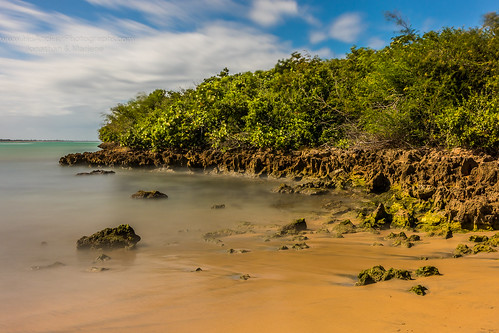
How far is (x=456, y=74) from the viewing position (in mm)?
12594

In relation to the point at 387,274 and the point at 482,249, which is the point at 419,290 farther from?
the point at 482,249

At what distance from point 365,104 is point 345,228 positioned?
1039 cm

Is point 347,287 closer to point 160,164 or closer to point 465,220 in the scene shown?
point 465,220

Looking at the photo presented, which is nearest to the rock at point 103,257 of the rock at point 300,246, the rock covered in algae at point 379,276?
the rock at point 300,246

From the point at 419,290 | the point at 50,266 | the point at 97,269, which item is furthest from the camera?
the point at 50,266

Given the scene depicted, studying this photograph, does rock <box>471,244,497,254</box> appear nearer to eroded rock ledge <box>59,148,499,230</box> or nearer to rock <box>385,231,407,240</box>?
rock <box>385,231,407,240</box>

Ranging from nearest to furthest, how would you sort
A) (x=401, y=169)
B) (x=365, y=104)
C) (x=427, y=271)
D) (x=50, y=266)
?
1. (x=427, y=271)
2. (x=50, y=266)
3. (x=401, y=169)
4. (x=365, y=104)

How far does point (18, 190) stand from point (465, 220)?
1544cm

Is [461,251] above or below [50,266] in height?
above

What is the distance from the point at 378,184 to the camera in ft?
35.6

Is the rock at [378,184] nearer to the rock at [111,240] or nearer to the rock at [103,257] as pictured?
the rock at [111,240]

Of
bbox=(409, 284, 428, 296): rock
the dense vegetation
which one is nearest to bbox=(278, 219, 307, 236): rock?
bbox=(409, 284, 428, 296): rock

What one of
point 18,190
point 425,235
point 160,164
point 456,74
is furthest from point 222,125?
point 425,235

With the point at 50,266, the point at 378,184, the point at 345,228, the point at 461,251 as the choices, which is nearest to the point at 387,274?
the point at 461,251
